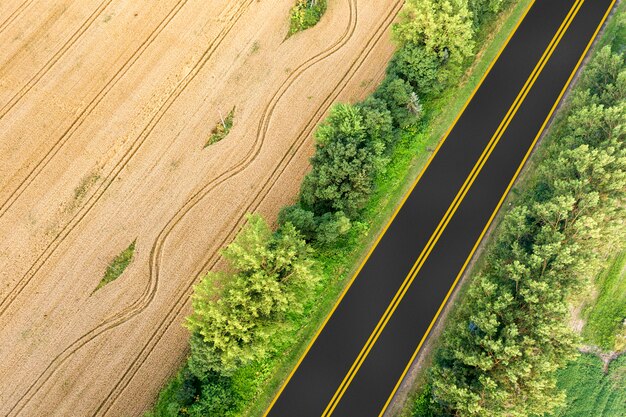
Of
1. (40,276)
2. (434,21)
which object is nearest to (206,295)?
(40,276)

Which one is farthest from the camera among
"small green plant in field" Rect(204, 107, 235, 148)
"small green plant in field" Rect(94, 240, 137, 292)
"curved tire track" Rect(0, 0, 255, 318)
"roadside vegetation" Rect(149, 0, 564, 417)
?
"small green plant in field" Rect(204, 107, 235, 148)

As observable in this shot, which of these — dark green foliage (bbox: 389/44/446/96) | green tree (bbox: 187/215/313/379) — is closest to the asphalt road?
dark green foliage (bbox: 389/44/446/96)

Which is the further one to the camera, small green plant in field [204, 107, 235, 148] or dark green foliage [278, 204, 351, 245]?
small green plant in field [204, 107, 235, 148]

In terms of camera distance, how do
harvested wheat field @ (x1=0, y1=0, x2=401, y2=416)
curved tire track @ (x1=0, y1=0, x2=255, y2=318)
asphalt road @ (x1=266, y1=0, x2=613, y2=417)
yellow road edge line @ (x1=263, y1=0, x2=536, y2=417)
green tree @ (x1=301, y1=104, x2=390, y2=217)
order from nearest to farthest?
1. green tree @ (x1=301, y1=104, x2=390, y2=217)
2. asphalt road @ (x1=266, y1=0, x2=613, y2=417)
3. yellow road edge line @ (x1=263, y1=0, x2=536, y2=417)
4. harvested wheat field @ (x1=0, y1=0, x2=401, y2=416)
5. curved tire track @ (x1=0, y1=0, x2=255, y2=318)

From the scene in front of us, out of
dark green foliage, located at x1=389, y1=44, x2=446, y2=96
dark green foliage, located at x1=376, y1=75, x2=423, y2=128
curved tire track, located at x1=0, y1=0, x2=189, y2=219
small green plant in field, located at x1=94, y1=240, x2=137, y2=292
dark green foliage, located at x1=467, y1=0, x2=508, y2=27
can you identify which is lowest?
small green plant in field, located at x1=94, y1=240, x2=137, y2=292

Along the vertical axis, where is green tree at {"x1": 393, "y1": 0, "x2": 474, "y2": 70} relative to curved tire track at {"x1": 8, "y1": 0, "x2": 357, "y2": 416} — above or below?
above

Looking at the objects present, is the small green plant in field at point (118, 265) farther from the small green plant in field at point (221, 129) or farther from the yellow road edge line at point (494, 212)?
the yellow road edge line at point (494, 212)

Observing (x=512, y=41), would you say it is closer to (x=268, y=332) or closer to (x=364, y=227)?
(x=364, y=227)

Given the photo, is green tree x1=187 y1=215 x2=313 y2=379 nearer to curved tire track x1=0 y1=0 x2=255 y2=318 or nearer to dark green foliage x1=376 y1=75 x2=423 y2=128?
dark green foliage x1=376 y1=75 x2=423 y2=128
